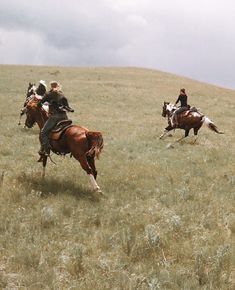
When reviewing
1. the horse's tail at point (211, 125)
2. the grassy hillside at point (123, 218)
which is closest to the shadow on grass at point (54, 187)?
the grassy hillside at point (123, 218)

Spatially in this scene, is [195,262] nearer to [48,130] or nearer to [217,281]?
[217,281]

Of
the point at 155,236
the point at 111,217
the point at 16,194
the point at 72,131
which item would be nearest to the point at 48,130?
the point at 72,131

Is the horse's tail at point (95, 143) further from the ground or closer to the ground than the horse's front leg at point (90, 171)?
further from the ground

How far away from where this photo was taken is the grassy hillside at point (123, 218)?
906 cm

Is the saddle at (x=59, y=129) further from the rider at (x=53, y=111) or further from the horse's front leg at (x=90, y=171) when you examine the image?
the horse's front leg at (x=90, y=171)

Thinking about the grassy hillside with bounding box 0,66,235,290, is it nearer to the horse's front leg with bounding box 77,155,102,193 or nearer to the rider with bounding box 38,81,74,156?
the horse's front leg with bounding box 77,155,102,193

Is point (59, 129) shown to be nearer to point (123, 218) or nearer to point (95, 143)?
point (95, 143)

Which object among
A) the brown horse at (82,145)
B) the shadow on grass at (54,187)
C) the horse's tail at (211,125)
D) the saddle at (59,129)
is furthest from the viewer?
the horse's tail at (211,125)

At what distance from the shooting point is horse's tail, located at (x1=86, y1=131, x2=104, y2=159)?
14.0 metres

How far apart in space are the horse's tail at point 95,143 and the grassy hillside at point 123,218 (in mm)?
1266

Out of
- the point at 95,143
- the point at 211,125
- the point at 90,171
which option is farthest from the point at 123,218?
the point at 211,125

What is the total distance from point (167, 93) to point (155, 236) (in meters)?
50.1

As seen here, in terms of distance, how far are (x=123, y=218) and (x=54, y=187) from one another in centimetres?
321

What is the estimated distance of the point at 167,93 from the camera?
196 feet
